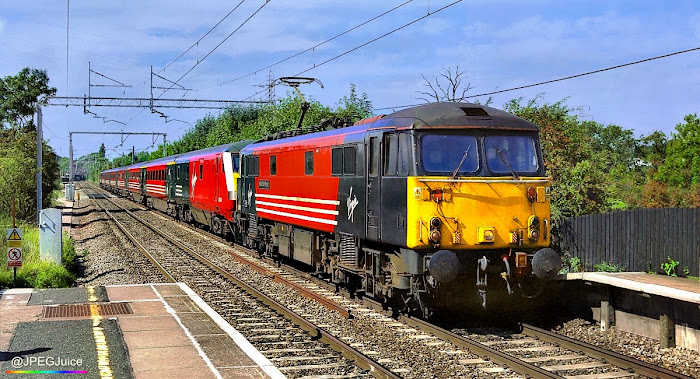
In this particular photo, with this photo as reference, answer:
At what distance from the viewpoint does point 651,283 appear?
10859 mm

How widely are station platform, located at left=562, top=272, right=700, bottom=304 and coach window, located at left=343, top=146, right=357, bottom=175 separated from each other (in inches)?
163

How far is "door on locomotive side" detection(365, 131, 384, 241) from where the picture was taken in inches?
469

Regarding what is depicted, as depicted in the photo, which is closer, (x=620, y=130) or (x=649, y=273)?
(x=649, y=273)

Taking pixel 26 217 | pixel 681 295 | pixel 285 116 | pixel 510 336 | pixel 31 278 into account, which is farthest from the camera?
pixel 285 116

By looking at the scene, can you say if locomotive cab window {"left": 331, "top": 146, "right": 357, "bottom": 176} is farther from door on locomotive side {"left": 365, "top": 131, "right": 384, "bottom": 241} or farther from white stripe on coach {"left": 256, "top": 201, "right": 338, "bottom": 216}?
white stripe on coach {"left": 256, "top": 201, "right": 338, "bottom": 216}

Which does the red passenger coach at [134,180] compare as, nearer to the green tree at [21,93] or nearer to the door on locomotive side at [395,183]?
the green tree at [21,93]

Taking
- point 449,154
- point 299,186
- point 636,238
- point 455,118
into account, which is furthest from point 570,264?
point 299,186

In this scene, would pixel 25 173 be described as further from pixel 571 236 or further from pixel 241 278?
pixel 571 236

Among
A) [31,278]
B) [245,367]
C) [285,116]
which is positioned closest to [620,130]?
[285,116]

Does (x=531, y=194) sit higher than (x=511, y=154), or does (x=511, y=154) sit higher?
(x=511, y=154)

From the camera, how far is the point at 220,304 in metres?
13.7

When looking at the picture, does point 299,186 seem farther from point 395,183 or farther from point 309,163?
point 395,183

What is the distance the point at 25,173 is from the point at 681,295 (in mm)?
28972

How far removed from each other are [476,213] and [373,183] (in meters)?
2.00
